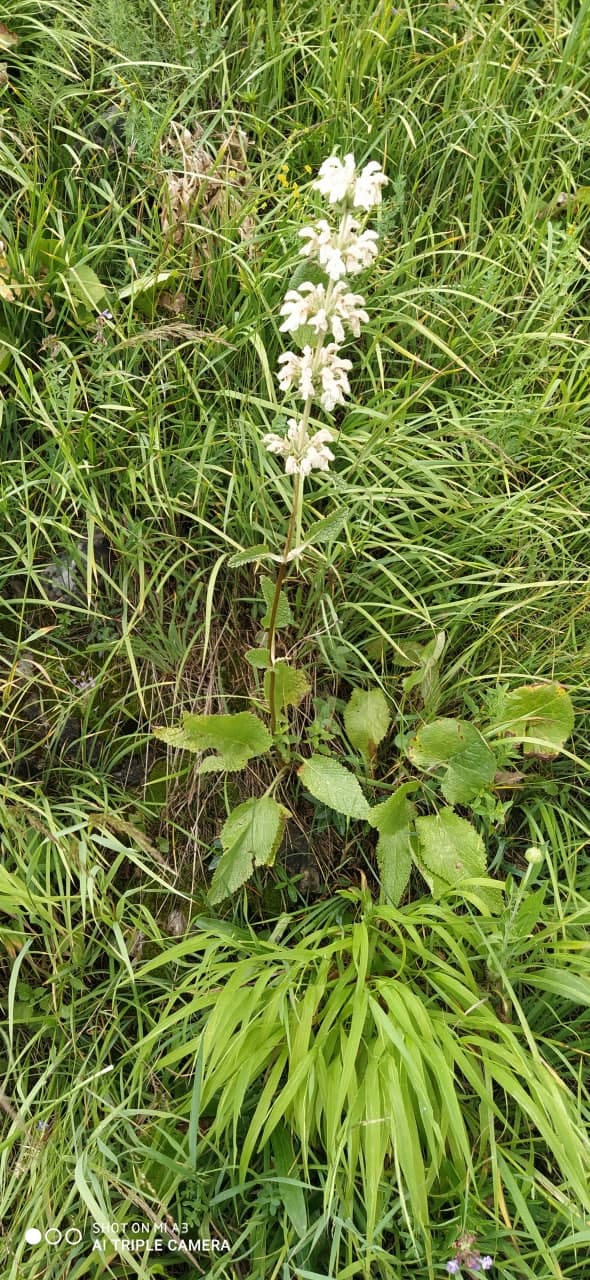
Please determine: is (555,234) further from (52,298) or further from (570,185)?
(52,298)

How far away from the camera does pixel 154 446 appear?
218 centimetres

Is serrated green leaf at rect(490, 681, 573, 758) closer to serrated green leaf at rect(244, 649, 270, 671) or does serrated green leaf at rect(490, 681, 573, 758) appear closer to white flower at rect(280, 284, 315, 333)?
serrated green leaf at rect(244, 649, 270, 671)

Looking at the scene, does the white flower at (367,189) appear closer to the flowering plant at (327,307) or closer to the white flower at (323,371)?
the flowering plant at (327,307)

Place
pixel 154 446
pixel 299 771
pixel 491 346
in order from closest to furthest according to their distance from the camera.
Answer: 1. pixel 299 771
2. pixel 154 446
3. pixel 491 346

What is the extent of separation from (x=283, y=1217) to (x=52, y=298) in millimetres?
2365

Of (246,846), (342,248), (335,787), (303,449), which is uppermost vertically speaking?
(342,248)

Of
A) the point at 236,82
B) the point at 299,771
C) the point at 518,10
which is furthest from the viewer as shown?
the point at 518,10

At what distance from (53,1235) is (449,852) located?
1.18 m

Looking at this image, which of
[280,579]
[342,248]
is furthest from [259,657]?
[342,248]

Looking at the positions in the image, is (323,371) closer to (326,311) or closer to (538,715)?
(326,311)

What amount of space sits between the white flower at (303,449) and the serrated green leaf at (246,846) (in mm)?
829

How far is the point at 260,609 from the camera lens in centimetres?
231

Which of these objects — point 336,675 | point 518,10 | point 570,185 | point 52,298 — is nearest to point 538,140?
point 570,185

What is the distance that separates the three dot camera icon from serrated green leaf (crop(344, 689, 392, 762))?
123 centimetres
